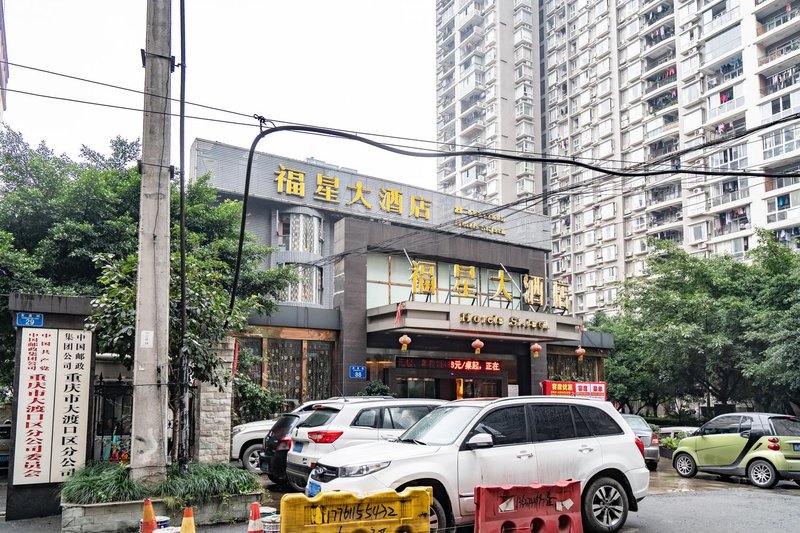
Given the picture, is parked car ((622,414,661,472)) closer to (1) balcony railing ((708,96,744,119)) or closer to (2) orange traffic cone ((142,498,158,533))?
(2) orange traffic cone ((142,498,158,533))

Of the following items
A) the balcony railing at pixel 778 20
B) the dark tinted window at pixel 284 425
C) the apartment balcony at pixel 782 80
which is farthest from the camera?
the balcony railing at pixel 778 20

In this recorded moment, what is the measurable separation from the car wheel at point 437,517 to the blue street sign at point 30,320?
6598mm

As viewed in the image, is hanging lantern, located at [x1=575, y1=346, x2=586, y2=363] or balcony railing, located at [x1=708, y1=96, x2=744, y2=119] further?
balcony railing, located at [x1=708, y1=96, x2=744, y2=119]

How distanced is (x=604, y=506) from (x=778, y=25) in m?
50.6

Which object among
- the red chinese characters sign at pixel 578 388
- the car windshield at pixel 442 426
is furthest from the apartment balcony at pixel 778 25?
the car windshield at pixel 442 426

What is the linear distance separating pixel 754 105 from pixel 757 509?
45397mm

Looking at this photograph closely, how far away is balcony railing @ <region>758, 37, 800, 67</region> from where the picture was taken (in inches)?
1854

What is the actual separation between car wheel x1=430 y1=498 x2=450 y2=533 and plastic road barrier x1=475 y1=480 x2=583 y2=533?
24.7 inches

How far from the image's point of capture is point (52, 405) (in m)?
10.5

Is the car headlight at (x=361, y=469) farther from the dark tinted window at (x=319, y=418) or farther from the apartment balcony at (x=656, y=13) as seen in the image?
the apartment balcony at (x=656, y=13)

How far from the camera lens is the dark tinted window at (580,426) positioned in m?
9.20

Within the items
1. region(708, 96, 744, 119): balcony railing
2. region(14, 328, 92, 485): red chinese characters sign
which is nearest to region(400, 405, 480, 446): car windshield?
region(14, 328, 92, 485): red chinese characters sign

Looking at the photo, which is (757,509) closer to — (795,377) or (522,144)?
(795,377)

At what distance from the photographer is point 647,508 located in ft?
36.0
